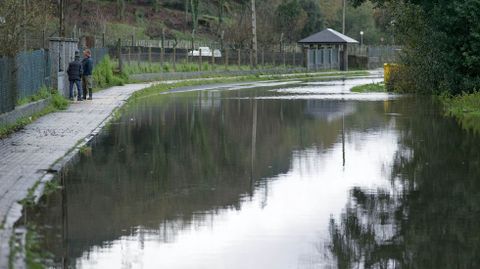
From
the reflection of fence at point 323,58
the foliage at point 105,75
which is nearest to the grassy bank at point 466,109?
the foliage at point 105,75

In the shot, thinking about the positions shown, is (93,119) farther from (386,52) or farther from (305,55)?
(386,52)

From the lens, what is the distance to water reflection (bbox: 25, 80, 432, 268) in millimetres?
9625

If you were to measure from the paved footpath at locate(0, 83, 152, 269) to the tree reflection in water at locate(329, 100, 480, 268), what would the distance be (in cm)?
341

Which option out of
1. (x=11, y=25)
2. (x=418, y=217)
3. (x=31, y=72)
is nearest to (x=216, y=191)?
(x=418, y=217)

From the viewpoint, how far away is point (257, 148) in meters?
19.0

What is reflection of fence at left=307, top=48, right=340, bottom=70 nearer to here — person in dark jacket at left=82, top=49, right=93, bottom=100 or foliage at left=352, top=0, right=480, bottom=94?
foliage at left=352, top=0, right=480, bottom=94

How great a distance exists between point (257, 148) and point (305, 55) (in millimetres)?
62826

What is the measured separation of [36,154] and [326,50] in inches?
2758

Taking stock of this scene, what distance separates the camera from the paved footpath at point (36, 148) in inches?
458

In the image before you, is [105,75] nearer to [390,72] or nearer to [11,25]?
[390,72]

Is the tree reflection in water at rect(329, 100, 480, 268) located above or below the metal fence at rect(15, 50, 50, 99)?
below

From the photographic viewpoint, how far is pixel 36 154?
17234 mm

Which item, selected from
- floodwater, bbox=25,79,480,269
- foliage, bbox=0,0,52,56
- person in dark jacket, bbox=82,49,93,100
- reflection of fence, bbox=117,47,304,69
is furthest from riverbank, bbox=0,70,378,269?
reflection of fence, bbox=117,47,304,69

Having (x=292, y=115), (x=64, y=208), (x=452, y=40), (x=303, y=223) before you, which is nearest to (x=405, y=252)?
(x=303, y=223)
